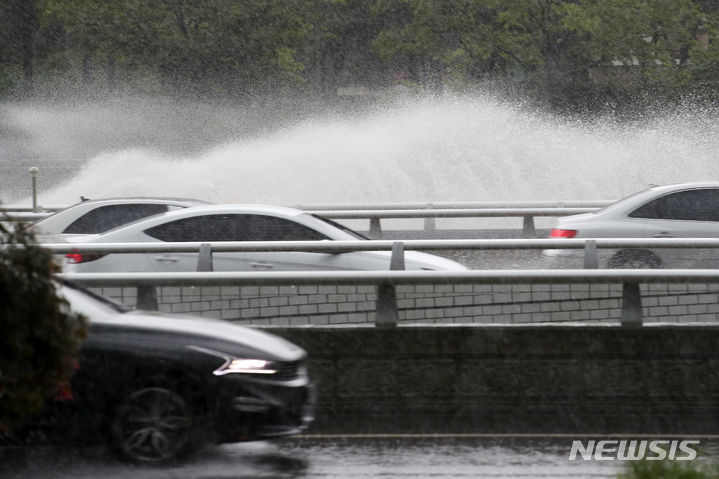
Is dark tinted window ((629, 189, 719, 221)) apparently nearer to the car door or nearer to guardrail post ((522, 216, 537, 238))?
the car door

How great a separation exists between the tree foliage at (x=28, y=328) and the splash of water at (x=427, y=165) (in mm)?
23342

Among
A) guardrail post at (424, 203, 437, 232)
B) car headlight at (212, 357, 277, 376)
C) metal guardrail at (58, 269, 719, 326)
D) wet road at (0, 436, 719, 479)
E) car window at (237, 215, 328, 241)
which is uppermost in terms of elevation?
guardrail post at (424, 203, 437, 232)

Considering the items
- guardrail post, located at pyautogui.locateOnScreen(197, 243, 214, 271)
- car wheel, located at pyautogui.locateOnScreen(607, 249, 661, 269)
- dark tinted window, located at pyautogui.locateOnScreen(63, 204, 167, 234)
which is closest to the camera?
guardrail post, located at pyautogui.locateOnScreen(197, 243, 214, 271)

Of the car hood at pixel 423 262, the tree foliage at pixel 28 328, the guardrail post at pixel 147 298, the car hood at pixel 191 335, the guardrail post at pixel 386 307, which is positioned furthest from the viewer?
the car hood at pixel 423 262

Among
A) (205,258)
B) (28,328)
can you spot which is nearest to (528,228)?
(205,258)

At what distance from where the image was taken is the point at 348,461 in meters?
7.85

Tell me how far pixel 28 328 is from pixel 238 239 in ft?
27.1

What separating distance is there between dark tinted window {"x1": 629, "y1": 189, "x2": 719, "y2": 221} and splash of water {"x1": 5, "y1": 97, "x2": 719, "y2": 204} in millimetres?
15521

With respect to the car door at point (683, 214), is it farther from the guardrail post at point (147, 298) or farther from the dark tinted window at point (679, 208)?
the guardrail post at point (147, 298)

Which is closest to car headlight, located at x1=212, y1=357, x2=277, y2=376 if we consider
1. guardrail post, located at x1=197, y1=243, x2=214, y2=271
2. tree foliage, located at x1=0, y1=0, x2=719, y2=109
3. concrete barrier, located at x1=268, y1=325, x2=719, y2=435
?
concrete barrier, located at x1=268, y1=325, x2=719, y2=435

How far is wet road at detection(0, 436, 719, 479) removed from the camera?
7.43 meters

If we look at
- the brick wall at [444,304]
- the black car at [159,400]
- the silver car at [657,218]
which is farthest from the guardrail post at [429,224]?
the black car at [159,400]

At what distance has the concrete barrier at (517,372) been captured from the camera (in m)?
9.52

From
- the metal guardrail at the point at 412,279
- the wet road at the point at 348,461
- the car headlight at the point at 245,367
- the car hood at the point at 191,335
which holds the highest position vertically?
the metal guardrail at the point at 412,279
